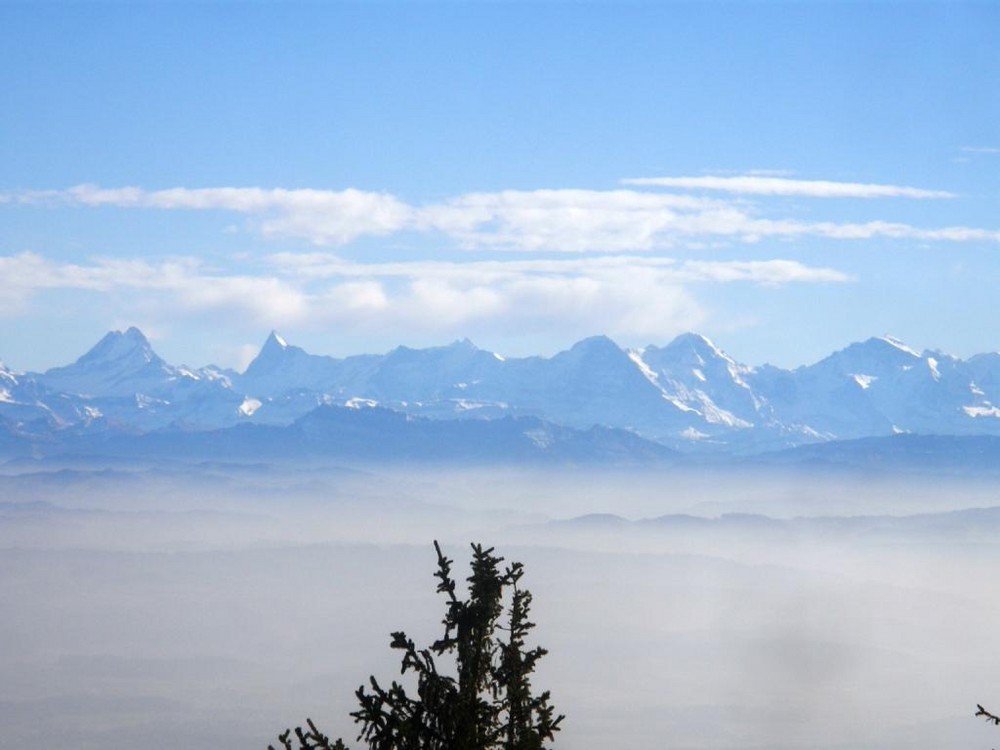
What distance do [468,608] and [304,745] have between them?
2.33 meters

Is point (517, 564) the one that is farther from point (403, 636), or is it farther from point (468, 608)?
point (403, 636)

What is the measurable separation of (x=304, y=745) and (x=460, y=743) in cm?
169

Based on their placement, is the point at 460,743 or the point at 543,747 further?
the point at 543,747

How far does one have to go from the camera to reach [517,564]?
16172 millimetres

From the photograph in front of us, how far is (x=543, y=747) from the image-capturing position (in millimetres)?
16656

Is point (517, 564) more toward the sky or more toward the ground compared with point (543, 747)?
more toward the sky

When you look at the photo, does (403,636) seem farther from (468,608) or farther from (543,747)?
(543,747)

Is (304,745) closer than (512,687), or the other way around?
(304,745)

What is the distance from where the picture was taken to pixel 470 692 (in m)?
15.9

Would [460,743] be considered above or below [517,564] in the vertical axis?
below

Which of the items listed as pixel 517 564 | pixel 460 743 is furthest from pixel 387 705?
pixel 517 564

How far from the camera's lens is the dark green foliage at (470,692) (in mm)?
15367

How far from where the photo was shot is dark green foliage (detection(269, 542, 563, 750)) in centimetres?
1537

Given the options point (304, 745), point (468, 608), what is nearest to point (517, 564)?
point (468, 608)
